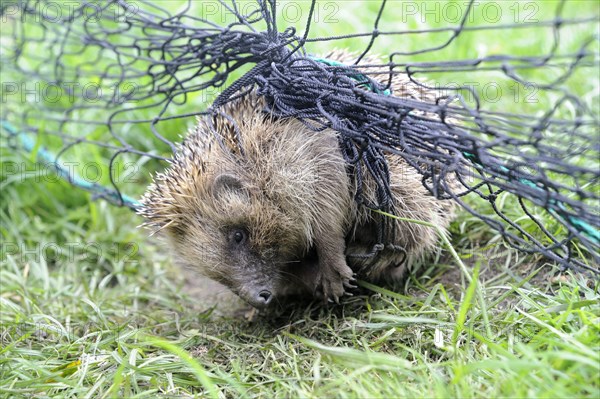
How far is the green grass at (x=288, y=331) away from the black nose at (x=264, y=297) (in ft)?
0.72

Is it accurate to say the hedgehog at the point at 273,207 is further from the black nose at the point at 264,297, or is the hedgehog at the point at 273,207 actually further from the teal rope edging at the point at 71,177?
the teal rope edging at the point at 71,177

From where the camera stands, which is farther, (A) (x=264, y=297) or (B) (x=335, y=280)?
(B) (x=335, y=280)

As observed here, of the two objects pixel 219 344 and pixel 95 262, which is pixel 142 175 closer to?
pixel 95 262

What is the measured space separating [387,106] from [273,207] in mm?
931

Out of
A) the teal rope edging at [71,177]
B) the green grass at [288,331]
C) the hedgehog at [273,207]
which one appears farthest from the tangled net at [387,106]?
the green grass at [288,331]

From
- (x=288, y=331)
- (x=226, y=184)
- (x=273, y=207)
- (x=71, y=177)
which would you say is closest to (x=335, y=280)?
(x=288, y=331)

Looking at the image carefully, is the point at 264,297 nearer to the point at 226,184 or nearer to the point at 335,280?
the point at 335,280

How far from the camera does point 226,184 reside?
3332 mm

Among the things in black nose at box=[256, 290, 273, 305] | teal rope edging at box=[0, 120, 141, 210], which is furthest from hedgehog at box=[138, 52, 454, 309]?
teal rope edging at box=[0, 120, 141, 210]

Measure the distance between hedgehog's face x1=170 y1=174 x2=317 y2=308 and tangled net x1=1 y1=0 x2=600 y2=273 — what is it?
48 cm

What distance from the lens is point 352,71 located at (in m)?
2.99

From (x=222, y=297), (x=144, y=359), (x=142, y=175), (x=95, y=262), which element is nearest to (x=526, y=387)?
(x=144, y=359)

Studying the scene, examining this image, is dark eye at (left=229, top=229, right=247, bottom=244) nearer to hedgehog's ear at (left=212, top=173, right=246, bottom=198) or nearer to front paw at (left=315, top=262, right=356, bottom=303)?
hedgehog's ear at (left=212, top=173, right=246, bottom=198)

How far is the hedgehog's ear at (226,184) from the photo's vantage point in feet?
10.9
